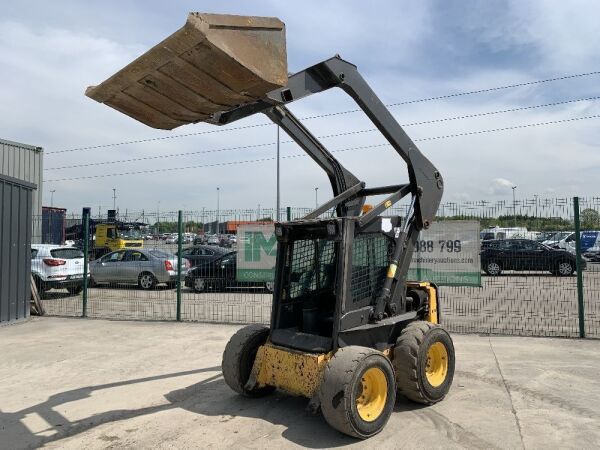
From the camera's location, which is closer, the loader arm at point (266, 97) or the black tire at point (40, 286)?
the loader arm at point (266, 97)

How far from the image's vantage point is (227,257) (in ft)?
37.6

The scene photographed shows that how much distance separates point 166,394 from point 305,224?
102 inches

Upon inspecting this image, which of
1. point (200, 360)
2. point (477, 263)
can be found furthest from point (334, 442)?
point (477, 263)

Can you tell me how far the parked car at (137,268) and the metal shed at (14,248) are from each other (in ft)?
12.8

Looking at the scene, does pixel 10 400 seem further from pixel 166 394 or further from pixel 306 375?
pixel 306 375

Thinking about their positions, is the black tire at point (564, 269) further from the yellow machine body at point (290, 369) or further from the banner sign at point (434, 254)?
the yellow machine body at point (290, 369)

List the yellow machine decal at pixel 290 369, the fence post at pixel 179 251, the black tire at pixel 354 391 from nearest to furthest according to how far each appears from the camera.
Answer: the black tire at pixel 354 391
the yellow machine decal at pixel 290 369
the fence post at pixel 179 251

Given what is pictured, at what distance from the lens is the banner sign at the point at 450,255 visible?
9.63 m

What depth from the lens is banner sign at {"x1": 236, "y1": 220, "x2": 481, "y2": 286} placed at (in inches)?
381

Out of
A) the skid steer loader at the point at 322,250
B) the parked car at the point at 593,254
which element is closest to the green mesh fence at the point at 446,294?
the parked car at the point at 593,254

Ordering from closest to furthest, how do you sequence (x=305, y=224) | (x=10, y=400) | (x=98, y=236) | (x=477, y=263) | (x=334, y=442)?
(x=334, y=442) < (x=305, y=224) < (x=10, y=400) < (x=477, y=263) < (x=98, y=236)

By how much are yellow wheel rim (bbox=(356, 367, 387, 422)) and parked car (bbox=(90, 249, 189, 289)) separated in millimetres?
10717

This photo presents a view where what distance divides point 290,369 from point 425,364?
1.41 metres

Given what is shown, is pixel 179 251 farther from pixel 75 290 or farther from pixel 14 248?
pixel 75 290
